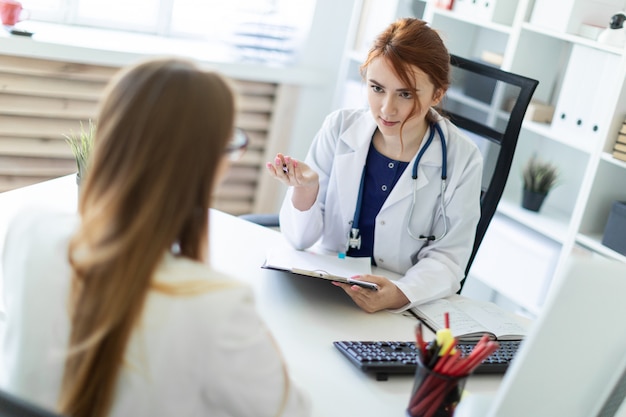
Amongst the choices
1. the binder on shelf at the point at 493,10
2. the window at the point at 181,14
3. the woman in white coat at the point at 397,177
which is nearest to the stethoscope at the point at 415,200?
the woman in white coat at the point at 397,177

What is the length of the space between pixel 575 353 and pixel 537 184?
2.11 m

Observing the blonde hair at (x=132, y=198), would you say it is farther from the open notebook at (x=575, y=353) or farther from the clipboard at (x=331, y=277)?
the clipboard at (x=331, y=277)

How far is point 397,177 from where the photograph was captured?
2.04 meters

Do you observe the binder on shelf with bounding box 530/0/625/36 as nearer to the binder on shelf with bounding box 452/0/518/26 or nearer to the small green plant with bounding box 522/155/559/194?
the binder on shelf with bounding box 452/0/518/26

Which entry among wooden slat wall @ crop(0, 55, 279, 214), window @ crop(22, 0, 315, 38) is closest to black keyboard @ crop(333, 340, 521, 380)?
wooden slat wall @ crop(0, 55, 279, 214)

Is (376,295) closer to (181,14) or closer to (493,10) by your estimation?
(493,10)

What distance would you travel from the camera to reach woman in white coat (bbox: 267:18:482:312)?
1.91 metres

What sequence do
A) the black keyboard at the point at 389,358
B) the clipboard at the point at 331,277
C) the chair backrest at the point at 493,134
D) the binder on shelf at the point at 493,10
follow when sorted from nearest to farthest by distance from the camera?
the black keyboard at the point at 389,358, the clipboard at the point at 331,277, the chair backrest at the point at 493,134, the binder on shelf at the point at 493,10

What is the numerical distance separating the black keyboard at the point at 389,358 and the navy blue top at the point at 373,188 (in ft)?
1.74

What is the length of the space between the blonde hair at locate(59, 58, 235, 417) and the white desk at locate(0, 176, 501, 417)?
44 cm

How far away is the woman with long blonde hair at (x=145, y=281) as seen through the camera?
954mm

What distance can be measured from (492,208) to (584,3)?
116cm

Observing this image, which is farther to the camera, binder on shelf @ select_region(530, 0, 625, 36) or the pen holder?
binder on shelf @ select_region(530, 0, 625, 36)

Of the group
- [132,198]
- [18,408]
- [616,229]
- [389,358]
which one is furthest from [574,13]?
[18,408]
